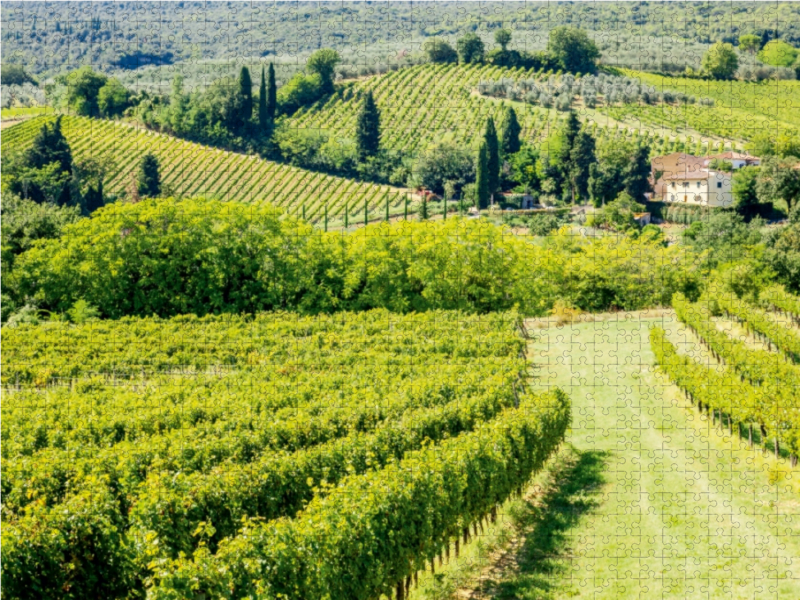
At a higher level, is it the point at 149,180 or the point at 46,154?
the point at 46,154

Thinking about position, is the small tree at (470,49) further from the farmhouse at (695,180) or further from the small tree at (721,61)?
the small tree at (721,61)

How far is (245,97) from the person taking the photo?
55.4 m

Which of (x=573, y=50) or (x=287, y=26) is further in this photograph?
(x=573, y=50)

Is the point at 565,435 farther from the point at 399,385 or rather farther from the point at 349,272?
the point at 349,272

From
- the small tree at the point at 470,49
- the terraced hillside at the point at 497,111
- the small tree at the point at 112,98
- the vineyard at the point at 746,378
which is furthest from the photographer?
the small tree at the point at 470,49

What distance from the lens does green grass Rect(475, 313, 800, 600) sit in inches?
463

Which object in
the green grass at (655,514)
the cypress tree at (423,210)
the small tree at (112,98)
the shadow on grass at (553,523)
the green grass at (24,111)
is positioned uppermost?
the small tree at (112,98)

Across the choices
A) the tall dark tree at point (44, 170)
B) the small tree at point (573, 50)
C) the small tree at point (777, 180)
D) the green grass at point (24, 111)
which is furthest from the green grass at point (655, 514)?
the green grass at point (24, 111)

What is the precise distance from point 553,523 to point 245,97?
4516cm

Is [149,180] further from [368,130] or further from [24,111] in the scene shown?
[24,111]

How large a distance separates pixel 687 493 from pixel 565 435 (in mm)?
5141

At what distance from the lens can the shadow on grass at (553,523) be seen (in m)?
12.4

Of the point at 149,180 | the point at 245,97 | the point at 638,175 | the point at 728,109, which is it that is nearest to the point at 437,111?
the point at 245,97

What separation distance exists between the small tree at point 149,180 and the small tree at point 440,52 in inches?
1465
